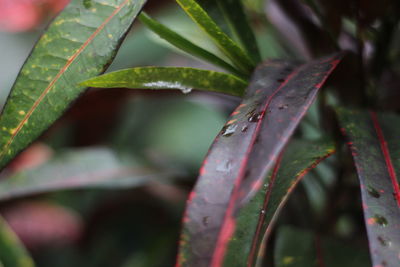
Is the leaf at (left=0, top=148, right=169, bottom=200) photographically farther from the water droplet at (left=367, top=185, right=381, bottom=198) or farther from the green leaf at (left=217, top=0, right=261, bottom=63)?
the water droplet at (left=367, top=185, right=381, bottom=198)

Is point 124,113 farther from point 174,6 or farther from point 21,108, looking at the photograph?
point 21,108

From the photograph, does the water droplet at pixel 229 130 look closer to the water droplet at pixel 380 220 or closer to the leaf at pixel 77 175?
the water droplet at pixel 380 220

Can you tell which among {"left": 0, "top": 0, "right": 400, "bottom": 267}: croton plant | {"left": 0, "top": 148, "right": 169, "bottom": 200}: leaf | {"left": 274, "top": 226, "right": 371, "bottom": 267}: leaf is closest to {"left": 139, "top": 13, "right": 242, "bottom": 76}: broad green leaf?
{"left": 0, "top": 0, "right": 400, "bottom": 267}: croton plant

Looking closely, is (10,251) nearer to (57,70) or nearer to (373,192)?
(57,70)

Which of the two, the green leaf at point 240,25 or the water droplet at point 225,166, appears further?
the green leaf at point 240,25

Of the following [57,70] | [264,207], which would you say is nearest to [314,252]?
[264,207]

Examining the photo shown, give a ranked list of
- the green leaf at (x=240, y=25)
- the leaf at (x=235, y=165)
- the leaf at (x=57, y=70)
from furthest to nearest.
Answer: the green leaf at (x=240, y=25) < the leaf at (x=57, y=70) < the leaf at (x=235, y=165)

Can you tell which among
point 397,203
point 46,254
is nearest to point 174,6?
point 46,254

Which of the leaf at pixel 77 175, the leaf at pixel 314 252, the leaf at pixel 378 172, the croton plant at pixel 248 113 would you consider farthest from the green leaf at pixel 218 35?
the leaf at pixel 77 175
